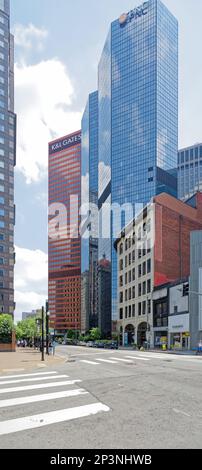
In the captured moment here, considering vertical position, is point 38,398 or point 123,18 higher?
point 123,18

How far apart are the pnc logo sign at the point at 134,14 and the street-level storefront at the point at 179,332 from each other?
140m

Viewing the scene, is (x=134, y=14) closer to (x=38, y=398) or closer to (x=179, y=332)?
(x=179, y=332)

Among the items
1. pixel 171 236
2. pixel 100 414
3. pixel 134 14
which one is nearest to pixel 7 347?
pixel 171 236

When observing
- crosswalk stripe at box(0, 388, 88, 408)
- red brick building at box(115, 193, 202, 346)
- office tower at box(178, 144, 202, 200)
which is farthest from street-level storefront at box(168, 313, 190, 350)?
office tower at box(178, 144, 202, 200)

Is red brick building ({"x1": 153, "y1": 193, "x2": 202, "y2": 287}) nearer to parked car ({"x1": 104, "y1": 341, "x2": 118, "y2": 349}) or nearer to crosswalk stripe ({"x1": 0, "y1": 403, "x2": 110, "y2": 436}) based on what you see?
parked car ({"x1": 104, "y1": 341, "x2": 118, "y2": 349})

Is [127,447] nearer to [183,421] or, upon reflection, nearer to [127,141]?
[183,421]

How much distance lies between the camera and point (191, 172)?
196500 millimetres

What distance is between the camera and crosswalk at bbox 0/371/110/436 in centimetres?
928

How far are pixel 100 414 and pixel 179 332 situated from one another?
53986mm

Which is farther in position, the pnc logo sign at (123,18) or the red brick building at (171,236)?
the pnc logo sign at (123,18)

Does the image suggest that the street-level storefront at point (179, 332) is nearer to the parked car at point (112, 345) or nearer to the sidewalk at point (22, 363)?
the parked car at point (112, 345)

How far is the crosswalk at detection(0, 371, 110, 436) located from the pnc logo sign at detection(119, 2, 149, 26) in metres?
177

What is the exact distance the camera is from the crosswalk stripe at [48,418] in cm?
877

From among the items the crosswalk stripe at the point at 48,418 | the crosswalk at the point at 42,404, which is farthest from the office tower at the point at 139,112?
the crosswalk stripe at the point at 48,418
